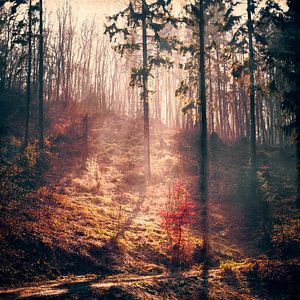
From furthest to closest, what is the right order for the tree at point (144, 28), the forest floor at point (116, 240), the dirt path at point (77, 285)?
the tree at point (144, 28), the forest floor at point (116, 240), the dirt path at point (77, 285)

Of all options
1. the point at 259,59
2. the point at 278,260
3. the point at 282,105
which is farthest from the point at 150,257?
the point at 259,59

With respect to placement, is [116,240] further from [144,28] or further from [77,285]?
[144,28]

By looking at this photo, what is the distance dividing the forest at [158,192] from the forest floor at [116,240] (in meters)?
0.05

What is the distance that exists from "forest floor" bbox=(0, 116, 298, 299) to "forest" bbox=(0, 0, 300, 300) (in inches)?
2.1

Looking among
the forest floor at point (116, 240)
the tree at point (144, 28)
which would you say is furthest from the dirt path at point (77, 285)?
the tree at point (144, 28)

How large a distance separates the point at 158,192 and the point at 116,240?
7.85 metres

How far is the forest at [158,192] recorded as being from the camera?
880 centimetres

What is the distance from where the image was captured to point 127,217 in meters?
14.6

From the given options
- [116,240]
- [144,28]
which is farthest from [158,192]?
[144,28]

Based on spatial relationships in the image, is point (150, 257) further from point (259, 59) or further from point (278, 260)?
point (259, 59)

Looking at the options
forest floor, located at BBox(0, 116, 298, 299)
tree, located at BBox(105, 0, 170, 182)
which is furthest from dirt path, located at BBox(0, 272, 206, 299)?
tree, located at BBox(105, 0, 170, 182)

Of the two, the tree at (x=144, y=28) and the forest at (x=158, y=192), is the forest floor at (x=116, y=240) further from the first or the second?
the tree at (x=144, y=28)

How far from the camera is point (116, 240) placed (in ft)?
37.9

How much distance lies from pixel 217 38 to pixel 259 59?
61.0 feet
